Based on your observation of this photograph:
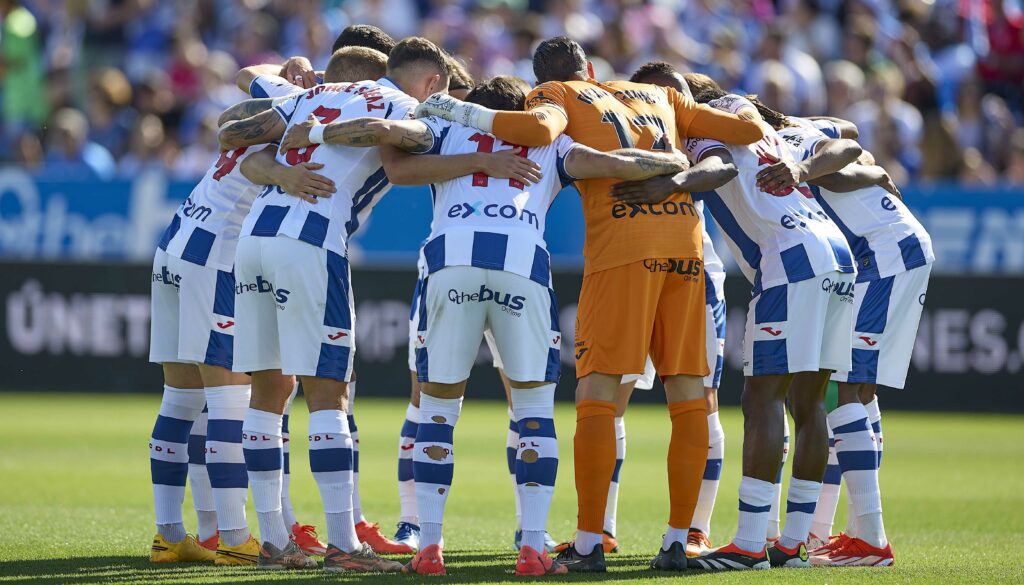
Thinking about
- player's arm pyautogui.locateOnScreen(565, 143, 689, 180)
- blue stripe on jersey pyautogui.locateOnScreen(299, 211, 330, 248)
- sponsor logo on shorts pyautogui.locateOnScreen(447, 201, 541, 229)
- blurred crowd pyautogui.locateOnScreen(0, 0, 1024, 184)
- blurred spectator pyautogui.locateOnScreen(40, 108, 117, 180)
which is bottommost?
blue stripe on jersey pyautogui.locateOnScreen(299, 211, 330, 248)

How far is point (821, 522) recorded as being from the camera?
8.10 metres

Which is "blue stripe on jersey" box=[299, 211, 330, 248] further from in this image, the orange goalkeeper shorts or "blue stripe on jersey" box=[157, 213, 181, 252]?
the orange goalkeeper shorts

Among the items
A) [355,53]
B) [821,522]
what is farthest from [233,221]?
[821,522]

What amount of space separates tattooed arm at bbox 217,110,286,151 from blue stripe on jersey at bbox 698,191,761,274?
2358mm

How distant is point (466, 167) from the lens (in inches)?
273

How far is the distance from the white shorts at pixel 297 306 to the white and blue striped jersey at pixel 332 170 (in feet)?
0.30

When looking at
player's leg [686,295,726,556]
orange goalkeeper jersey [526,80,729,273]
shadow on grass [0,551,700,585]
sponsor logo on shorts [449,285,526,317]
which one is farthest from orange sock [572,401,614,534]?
Result: player's leg [686,295,726,556]

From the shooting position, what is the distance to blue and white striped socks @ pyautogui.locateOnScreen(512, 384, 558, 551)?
6.75m

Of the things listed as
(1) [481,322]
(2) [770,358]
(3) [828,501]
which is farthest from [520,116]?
(3) [828,501]

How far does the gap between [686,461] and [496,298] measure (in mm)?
1306

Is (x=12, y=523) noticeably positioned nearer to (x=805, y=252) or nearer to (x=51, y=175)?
(x=805, y=252)

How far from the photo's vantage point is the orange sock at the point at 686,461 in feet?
23.1

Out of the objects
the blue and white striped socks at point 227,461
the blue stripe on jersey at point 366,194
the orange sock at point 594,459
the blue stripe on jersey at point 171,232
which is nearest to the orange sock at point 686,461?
the orange sock at point 594,459

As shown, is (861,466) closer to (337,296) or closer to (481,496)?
(337,296)
